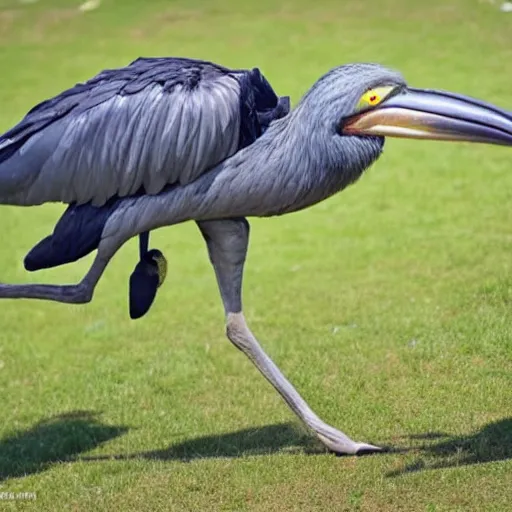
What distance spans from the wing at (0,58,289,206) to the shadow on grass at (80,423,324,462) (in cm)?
164

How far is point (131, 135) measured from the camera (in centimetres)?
488

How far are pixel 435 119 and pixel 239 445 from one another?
228 centimetres

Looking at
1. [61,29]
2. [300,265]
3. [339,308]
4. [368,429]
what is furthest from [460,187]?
[61,29]

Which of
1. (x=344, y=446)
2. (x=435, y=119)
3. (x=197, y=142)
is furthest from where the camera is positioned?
(x=344, y=446)

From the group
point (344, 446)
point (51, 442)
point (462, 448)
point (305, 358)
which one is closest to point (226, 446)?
point (344, 446)

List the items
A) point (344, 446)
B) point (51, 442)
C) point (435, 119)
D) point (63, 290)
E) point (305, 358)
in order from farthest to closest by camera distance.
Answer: point (305, 358), point (51, 442), point (344, 446), point (63, 290), point (435, 119)

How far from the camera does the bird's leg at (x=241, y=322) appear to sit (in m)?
5.34

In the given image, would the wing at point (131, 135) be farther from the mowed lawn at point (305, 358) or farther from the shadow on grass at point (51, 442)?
the shadow on grass at point (51, 442)

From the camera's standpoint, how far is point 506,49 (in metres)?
17.7

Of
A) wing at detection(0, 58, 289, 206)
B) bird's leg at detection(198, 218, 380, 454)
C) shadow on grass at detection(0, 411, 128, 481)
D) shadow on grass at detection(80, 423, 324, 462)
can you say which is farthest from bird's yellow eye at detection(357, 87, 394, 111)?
shadow on grass at detection(0, 411, 128, 481)

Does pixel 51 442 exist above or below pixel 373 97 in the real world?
below

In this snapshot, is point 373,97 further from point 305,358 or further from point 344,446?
point 305,358

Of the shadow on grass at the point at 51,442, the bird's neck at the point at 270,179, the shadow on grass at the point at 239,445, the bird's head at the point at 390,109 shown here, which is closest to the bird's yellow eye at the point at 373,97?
the bird's head at the point at 390,109

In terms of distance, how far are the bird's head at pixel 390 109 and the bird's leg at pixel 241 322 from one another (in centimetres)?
81
